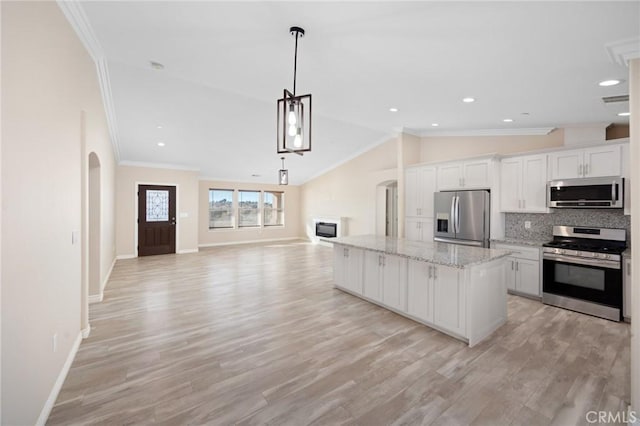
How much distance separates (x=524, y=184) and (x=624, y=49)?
2.60 m

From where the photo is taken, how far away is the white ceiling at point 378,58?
2.15 metres

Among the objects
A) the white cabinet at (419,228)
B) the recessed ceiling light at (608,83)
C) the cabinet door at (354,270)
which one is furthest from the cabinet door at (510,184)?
the cabinet door at (354,270)

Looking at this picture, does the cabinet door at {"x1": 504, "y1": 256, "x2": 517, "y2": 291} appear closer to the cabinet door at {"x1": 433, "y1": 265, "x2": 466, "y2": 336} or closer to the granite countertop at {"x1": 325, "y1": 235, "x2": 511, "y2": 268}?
the granite countertop at {"x1": 325, "y1": 235, "x2": 511, "y2": 268}

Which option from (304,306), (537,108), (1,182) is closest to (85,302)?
(1,182)

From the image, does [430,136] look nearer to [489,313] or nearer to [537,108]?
[537,108]

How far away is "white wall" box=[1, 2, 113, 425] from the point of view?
5.05 feet

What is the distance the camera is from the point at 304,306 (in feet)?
13.5

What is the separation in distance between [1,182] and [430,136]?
21.4 feet

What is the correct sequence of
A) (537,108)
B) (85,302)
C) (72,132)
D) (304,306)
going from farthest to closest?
(304,306) → (537,108) → (85,302) → (72,132)

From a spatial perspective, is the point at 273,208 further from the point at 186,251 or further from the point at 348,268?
the point at 348,268

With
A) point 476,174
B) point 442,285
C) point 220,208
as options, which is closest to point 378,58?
point 442,285

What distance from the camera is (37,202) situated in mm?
1871

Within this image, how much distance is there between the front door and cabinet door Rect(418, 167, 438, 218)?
6973 mm

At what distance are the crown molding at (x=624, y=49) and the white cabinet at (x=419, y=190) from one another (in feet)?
11.0
